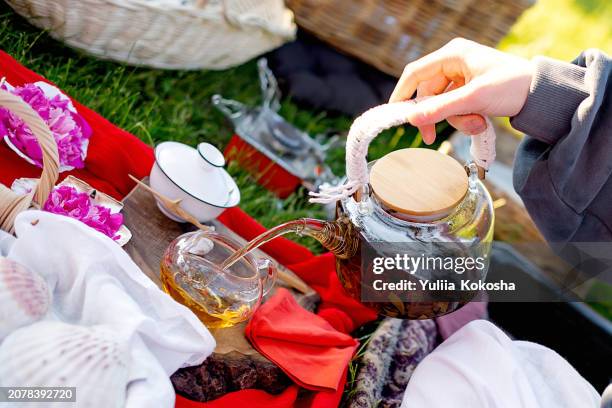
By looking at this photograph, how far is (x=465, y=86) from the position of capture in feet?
2.86

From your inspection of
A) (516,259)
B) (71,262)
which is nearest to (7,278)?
(71,262)

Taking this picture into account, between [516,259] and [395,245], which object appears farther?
[516,259]

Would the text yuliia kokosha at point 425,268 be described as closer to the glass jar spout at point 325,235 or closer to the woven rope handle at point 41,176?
the glass jar spout at point 325,235

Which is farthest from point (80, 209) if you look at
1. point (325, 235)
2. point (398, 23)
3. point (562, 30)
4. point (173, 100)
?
A: point (562, 30)

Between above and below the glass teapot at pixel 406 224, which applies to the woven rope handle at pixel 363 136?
above

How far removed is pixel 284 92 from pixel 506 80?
1.11 metres

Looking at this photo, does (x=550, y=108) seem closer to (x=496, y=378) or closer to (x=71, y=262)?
(x=496, y=378)

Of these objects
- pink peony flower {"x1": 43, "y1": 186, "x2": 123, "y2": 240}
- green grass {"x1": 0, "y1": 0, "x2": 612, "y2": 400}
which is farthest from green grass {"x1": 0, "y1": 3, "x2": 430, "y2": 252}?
pink peony flower {"x1": 43, "y1": 186, "x2": 123, "y2": 240}

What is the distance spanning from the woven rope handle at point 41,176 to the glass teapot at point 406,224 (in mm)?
267

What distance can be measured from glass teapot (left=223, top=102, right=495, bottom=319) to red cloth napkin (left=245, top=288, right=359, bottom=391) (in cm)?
14

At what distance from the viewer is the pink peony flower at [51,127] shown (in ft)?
3.42

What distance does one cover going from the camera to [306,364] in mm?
1029

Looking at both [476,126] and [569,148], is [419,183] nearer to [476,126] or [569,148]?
[476,126]

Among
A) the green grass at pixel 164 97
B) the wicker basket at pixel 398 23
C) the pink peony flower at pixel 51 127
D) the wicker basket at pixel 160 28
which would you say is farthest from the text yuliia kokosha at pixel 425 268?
the wicker basket at pixel 398 23
